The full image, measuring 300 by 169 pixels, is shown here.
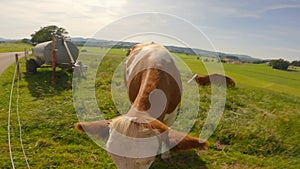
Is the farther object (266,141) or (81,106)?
(81,106)

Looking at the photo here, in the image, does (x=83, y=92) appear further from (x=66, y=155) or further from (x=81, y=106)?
(x=66, y=155)

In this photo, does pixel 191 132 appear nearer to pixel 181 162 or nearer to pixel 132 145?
pixel 181 162

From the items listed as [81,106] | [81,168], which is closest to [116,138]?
[81,168]

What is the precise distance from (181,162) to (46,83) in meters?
8.01

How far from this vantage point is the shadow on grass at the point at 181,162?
16.4 feet

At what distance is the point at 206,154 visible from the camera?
5.58 meters

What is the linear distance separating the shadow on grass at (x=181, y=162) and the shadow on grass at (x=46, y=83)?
556 centimetres

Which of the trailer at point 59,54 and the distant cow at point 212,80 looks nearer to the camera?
the distant cow at point 212,80

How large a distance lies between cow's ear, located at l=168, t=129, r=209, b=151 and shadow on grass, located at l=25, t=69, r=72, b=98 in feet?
22.9

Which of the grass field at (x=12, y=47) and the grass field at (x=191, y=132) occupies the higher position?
the grass field at (x=12, y=47)

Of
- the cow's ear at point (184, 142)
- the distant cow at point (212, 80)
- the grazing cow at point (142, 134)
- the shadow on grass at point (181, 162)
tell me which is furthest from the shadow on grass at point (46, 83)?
the cow's ear at point (184, 142)

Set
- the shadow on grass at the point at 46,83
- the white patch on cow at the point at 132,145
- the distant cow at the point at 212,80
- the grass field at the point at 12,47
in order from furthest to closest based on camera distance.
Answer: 1. the grass field at the point at 12,47
2. the distant cow at the point at 212,80
3. the shadow on grass at the point at 46,83
4. the white patch on cow at the point at 132,145

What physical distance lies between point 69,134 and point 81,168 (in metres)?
1.41

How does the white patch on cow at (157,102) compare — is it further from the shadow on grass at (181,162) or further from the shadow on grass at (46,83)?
the shadow on grass at (46,83)
